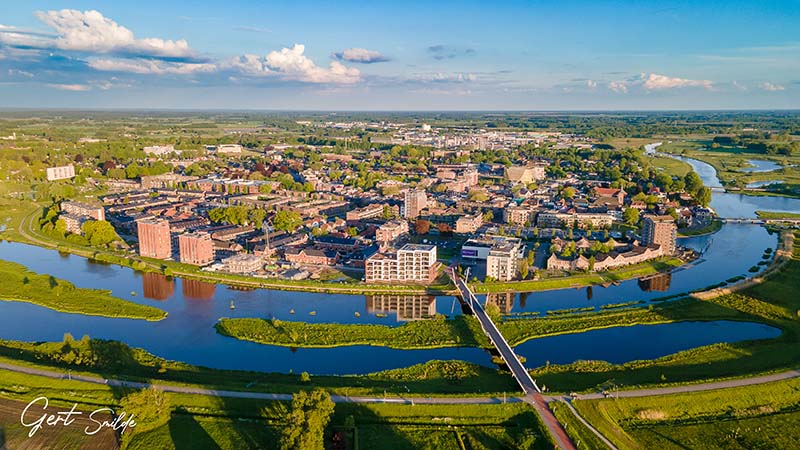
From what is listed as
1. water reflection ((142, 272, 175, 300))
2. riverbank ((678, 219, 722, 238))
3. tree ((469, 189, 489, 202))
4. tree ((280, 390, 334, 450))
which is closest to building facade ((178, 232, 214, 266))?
water reflection ((142, 272, 175, 300))

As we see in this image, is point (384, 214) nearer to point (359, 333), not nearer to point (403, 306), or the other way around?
point (403, 306)

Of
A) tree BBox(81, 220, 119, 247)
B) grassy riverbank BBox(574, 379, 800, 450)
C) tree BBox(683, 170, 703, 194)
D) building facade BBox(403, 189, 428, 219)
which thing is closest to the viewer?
grassy riverbank BBox(574, 379, 800, 450)

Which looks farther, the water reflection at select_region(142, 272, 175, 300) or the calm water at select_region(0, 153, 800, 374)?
the water reflection at select_region(142, 272, 175, 300)

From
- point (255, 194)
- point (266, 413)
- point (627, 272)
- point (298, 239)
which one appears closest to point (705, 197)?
point (627, 272)

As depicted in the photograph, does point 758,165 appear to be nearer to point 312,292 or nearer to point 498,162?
point 498,162

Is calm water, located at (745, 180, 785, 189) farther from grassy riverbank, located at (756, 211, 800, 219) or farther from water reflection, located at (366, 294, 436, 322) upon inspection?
water reflection, located at (366, 294, 436, 322)

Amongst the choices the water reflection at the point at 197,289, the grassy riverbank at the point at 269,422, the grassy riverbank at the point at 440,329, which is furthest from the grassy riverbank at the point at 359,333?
the grassy riverbank at the point at 269,422

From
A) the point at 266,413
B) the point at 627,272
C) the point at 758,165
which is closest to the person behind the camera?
the point at 266,413
